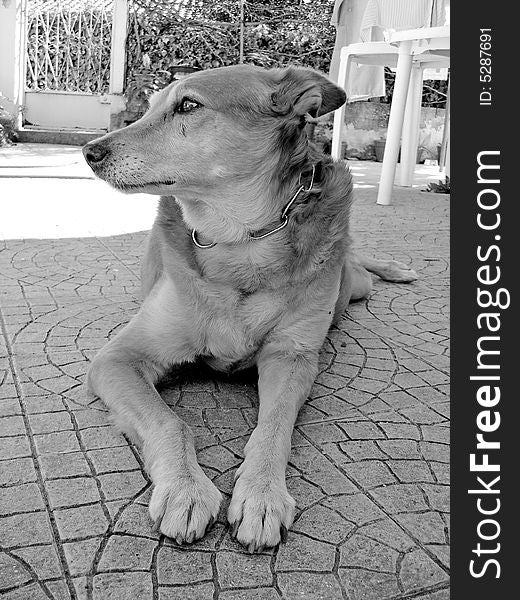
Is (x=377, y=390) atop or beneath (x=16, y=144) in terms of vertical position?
beneath

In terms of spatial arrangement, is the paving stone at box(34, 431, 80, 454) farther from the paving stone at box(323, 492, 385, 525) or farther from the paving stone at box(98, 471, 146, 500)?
the paving stone at box(323, 492, 385, 525)

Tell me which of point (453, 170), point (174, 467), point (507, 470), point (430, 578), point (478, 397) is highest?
point (453, 170)

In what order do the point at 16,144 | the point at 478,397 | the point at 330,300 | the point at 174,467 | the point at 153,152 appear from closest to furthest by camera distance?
the point at 478,397 → the point at 174,467 → the point at 153,152 → the point at 330,300 → the point at 16,144

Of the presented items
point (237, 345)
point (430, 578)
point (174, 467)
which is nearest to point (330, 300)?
point (237, 345)

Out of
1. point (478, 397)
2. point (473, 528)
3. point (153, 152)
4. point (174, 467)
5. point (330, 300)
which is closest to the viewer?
point (473, 528)

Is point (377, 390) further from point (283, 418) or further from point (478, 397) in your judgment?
point (478, 397)

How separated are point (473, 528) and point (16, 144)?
1150 centimetres

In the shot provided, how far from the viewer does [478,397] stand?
66.4 inches

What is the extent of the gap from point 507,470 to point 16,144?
11461 mm

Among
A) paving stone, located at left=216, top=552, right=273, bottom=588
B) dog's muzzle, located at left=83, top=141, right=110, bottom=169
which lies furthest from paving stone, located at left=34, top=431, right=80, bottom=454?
dog's muzzle, located at left=83, top=141, right=110, bottom=169

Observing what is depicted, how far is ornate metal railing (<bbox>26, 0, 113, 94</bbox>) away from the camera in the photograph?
1271cm

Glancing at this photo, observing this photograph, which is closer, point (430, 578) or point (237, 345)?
point (430, 578)

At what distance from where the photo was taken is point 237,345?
2.45 meters

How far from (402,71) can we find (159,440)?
16.6ft
